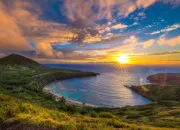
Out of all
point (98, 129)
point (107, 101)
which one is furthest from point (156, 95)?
point (98, 129)

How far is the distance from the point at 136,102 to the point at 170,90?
32293 mm

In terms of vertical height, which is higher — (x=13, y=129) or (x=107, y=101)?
(x=13, y=129)

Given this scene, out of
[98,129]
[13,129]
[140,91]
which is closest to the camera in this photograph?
[13,129]

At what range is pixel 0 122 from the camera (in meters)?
15.9

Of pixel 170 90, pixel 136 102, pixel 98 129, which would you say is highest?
pixel 98 129

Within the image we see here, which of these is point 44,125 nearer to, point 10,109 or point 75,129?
point 75,129

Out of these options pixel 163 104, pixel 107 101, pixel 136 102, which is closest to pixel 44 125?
pixel 163 104

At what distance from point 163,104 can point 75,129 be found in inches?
3323

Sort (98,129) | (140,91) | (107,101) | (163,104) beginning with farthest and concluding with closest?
(140,91)
(107,101)
(163,104)
(98,129)

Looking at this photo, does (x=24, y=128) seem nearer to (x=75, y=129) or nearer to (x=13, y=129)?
(x=13, y=129)

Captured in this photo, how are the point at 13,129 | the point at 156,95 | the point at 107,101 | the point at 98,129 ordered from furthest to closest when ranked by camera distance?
the point at 156,95, the point at 107,101, the point at 98,129, the point at 13,129

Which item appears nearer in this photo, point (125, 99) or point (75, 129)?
point (75, 129)

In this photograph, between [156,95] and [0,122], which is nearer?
[0,122]

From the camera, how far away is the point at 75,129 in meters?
14.0
